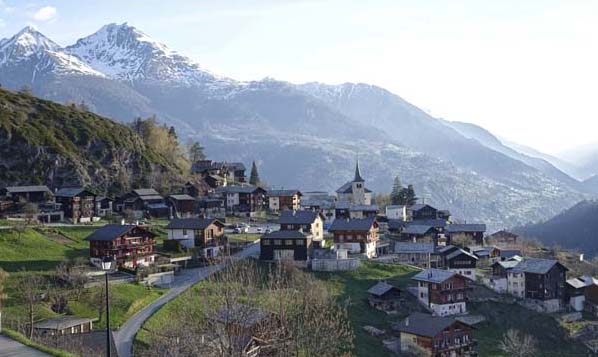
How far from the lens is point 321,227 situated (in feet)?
288

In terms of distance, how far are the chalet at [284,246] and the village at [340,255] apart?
0.11m

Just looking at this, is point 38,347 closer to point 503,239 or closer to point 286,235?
point 286,235

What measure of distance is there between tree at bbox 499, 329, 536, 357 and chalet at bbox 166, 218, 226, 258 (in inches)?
1212

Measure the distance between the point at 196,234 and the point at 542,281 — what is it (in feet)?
127

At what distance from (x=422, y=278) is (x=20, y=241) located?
39.1 m

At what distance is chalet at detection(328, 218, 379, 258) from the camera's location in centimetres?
8119

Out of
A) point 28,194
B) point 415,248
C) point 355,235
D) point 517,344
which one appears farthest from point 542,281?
point 28,194

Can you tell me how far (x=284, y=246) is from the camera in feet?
239

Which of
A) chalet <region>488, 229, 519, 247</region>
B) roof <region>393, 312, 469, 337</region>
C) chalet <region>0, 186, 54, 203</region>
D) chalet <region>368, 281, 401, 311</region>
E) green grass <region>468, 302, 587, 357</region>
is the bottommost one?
green grass <region>468, 302, 587, 357</region>

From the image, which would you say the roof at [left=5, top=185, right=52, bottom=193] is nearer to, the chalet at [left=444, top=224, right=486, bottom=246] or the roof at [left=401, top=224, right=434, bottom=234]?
the roof at [left=401, top=224, right=434, bottom=234]

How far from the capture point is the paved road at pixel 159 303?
143ft

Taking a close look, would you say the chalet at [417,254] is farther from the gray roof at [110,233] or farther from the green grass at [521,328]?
the gray roof at [110,233]

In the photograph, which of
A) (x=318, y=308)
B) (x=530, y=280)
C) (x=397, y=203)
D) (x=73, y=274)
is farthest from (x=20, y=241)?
(x=397, y=203)

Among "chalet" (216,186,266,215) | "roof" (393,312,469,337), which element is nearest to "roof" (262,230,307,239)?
"roof" (393,312,469,337)
